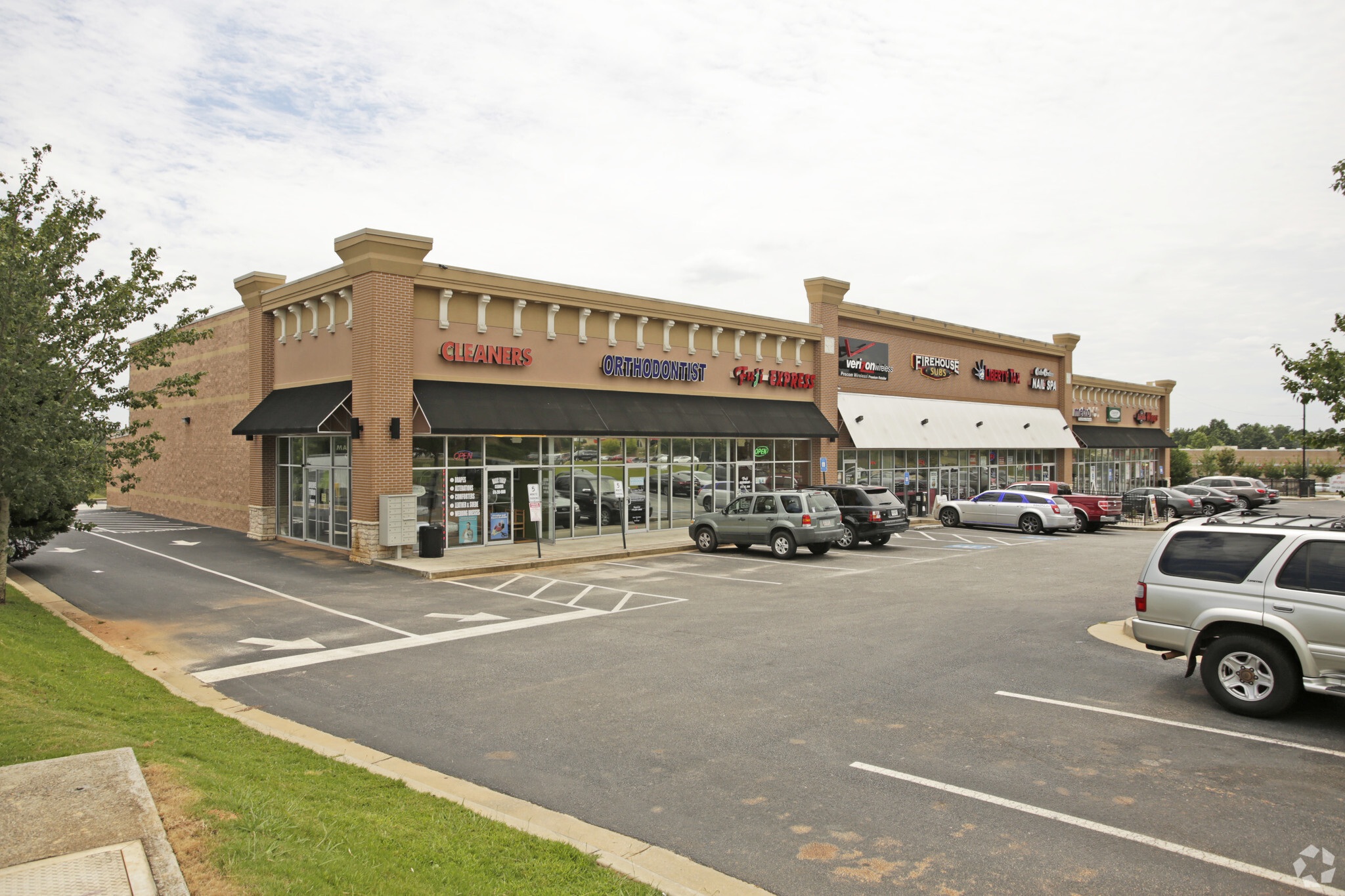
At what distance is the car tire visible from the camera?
24.8 ft

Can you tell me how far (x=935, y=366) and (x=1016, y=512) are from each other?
34.3 ft

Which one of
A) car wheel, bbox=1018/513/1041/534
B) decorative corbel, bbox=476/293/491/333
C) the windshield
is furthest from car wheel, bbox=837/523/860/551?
decorative corbel, bbox=476/293/491/333

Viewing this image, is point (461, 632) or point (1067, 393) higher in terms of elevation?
point (1067, 393)

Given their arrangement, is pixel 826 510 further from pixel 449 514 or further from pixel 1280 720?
pixel 1280 720

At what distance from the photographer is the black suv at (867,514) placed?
22.7 metres

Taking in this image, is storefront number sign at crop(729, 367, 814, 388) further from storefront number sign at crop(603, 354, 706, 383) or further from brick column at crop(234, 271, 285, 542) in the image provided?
brick column at crop(234, 271, 285, 542)

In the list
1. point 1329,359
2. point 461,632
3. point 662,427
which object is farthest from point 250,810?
point 662,427

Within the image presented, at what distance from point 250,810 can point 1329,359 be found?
46.4ft

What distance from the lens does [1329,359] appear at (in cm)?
1153

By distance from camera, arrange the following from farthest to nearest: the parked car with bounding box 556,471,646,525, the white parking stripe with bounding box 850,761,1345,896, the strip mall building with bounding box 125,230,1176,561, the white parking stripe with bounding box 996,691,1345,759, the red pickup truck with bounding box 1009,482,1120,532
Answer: the red pickup truck with bounding box 1009,482,1120,532, the parked car with bounding box 556,471,646,525, the strip mall building with bounding box 125,230,1176,561, the white parking stripe with bounding box 996,691,1345,759, the white parking stripe with bounding box 850,761,1345,896

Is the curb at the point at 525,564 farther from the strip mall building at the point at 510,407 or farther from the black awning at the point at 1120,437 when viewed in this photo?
the black awning at the point at 1120,437

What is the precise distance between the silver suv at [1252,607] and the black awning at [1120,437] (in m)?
41.0

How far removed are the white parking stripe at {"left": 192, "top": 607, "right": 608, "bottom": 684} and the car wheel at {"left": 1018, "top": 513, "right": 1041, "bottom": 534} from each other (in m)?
19.8

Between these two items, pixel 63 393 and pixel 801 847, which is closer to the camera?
pixel 801 847
